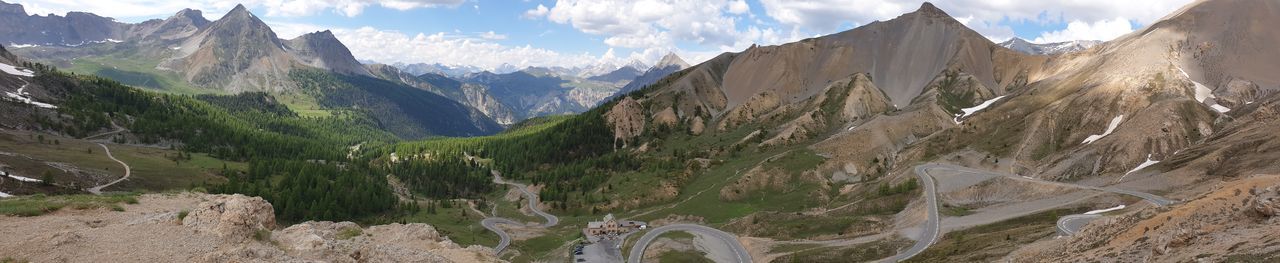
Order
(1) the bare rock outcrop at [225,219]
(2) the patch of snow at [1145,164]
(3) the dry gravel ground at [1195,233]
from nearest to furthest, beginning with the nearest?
(3) the dry gravel ground at [1195,233]
(1) the bare rock outcrop at [225,219]
(2) the patch of snow at [1145,164]

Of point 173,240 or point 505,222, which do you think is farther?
point 505,222

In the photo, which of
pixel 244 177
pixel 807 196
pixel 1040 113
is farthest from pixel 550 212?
pixel 1040 113

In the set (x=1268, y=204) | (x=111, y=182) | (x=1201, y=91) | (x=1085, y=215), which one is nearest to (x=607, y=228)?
(x=1085, y=215)

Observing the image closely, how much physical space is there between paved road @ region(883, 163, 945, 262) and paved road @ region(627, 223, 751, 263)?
77.5ft

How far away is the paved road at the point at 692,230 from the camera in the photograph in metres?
100

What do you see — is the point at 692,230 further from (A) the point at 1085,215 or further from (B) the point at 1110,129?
(B) the point at 1110,129

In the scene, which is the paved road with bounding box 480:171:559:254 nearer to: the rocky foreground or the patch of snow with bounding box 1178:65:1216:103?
the rocky foreground

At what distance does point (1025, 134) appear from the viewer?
144m

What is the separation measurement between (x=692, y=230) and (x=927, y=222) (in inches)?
1657

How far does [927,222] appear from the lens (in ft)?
319

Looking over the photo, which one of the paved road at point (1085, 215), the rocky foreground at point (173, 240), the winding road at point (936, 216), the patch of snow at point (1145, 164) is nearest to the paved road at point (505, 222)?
the winding road at point (936, 216)

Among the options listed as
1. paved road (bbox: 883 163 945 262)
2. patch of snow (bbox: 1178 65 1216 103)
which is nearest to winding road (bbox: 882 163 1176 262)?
paved road (bbox: 883 163 945 262)

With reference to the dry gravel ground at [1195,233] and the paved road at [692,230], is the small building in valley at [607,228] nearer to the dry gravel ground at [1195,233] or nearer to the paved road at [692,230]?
the paved road at [692,230]

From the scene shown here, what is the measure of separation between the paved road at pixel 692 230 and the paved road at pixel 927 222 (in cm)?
2362
